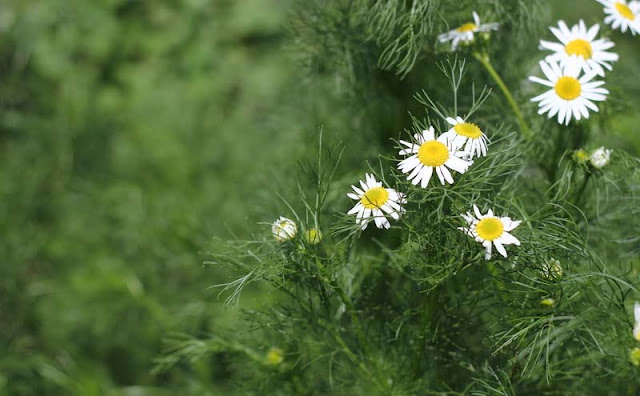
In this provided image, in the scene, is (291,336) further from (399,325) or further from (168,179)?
(168,179)

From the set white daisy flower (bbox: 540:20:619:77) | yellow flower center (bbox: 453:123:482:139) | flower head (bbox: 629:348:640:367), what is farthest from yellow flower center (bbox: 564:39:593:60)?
flower head (bbox: 629:348:640:367)

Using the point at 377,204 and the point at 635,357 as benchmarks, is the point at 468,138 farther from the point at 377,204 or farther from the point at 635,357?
the point at 635,357

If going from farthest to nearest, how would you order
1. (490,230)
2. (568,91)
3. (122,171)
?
(122,171) → (568,91) → (490,230)

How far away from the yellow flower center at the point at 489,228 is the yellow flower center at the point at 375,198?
10 cm

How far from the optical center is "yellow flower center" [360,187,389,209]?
0.69 metres

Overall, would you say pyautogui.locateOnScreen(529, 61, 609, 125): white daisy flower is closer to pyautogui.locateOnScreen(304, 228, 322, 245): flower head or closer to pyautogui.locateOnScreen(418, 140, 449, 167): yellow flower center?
pyautogui.locateOnScreen(418, 140, 449, 167): yellow flower center

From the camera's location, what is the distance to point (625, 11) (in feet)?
2.92

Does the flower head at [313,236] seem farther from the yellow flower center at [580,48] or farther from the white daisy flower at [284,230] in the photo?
the yellow flower center at [580,48]

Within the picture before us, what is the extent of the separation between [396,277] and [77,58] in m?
1.59

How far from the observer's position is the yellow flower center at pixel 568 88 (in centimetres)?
80

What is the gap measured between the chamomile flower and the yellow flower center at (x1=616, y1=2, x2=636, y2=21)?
37cm

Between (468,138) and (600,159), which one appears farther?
(600,159)

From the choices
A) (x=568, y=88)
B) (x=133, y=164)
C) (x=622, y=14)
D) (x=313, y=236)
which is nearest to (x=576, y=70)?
(x=568, y=88)

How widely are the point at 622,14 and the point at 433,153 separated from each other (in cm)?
39
